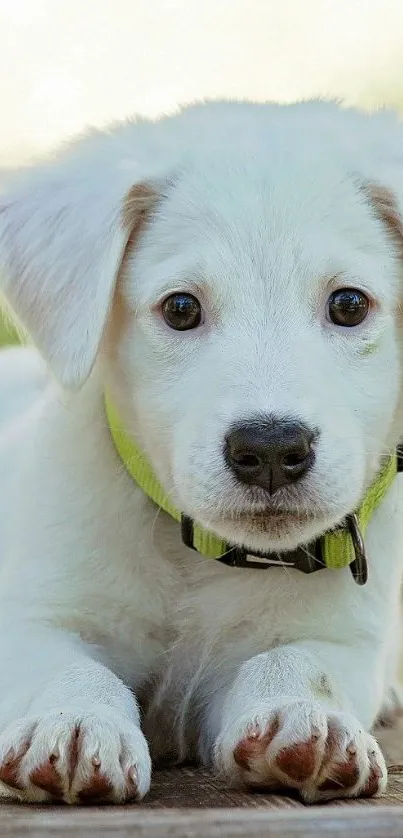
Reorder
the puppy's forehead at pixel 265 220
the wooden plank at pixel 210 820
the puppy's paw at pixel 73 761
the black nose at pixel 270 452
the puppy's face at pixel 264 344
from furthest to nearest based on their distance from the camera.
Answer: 1. the puppy's forehead at pixel 265 220
2. the puppy's face at pixel 264 344
3. the black nose at pixel 270 452
4. the puppy's paw at pixel 73 761
5. the wooden plank at pixel 210 820

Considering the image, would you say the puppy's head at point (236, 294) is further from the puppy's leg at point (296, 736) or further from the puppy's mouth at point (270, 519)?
the puppy's leg at point (296, 736)

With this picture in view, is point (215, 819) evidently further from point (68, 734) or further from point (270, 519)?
point (270, 519)

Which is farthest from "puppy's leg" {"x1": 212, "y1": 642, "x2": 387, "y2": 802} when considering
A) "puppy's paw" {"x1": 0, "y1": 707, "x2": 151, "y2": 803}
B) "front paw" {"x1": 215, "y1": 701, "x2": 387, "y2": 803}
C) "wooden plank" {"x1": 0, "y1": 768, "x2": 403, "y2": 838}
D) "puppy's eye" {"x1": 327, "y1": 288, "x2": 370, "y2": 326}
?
"puppy's eye" {"x1": 327, "y1": 288, "x2": 370, "y2": 326}

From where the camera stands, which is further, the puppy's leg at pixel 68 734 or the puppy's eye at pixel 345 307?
the puppy's eye at pixel 345 307

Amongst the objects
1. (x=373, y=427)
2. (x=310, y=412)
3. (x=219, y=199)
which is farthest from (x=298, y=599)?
(x=219, y=199)

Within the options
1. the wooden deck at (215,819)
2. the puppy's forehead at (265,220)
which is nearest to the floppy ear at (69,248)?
the puppy's forehead at (265,220)

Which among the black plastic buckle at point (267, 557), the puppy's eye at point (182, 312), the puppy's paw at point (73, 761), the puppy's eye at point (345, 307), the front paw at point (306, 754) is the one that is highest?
the puppy's eye at point (345, 307)
